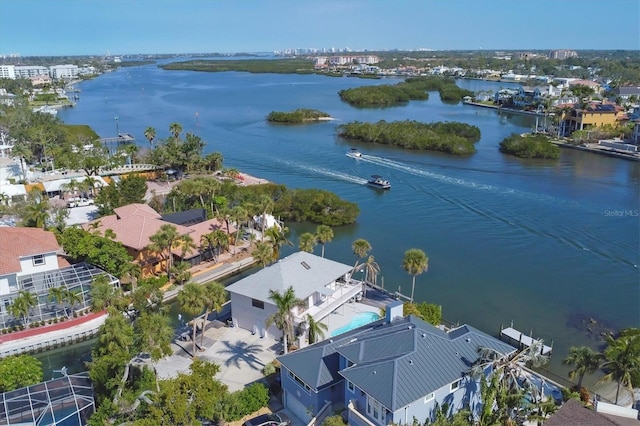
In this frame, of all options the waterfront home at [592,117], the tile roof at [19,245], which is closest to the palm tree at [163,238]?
the tile roof at [19,245]

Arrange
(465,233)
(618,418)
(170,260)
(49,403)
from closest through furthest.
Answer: (618,418)
(49,403)
(170,260)
(465,233)

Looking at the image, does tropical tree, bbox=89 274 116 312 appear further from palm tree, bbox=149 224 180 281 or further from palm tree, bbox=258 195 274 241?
palm tree, bbox=258 195 274 241

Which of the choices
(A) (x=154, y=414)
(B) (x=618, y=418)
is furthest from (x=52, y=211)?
(B) (x=618, y=418)

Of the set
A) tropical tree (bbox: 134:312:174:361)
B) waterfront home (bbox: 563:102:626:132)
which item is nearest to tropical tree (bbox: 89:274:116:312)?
tropical tree (bbox: 134:312:174:361)

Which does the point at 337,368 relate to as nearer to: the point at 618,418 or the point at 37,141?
the point at 618,418

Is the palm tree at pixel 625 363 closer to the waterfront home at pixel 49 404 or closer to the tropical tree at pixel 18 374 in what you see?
the waterfront home at pixel 49 404
